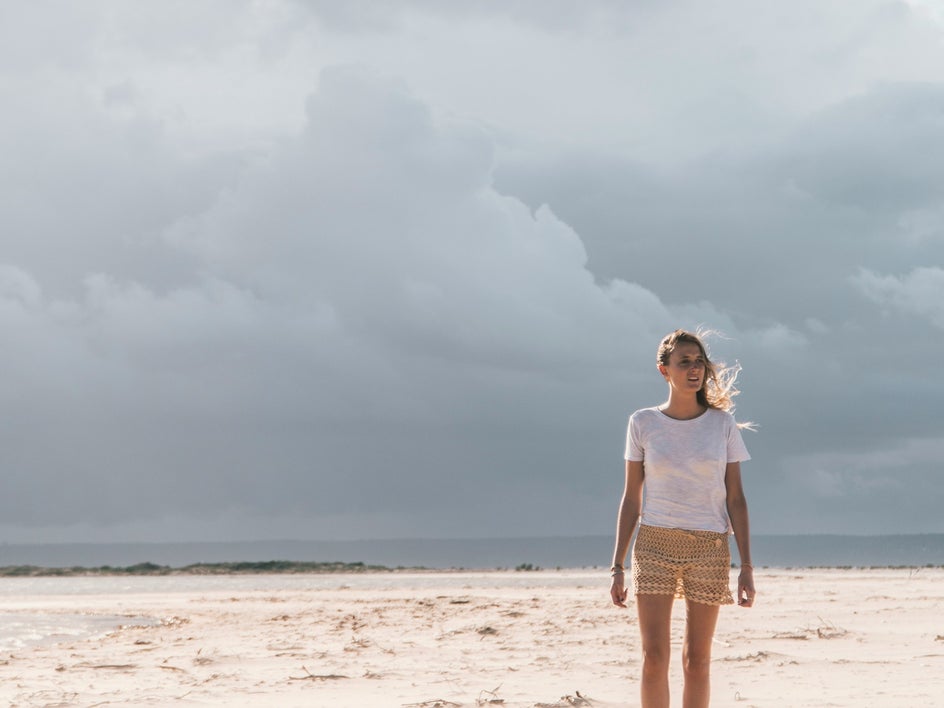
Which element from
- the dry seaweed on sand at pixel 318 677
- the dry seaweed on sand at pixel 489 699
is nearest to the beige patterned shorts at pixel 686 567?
the dry seaweed on sand at pixel 489 699

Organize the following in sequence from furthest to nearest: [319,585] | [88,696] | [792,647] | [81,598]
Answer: [319,585] < [81,598] < [792,647] < [88,696]

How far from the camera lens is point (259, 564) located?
4119 centimetres

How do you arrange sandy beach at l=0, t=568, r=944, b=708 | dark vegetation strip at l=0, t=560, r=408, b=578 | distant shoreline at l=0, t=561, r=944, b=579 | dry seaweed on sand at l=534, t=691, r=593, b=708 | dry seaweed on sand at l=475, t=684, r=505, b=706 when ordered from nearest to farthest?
dry seaweed on sand at l=534, t=691, r=593, b=708 < dry seaweed on sand at l=475, t=684, r=505, b=706 < sandy beach at l=0, t=568, r=944, b=708 < distant shoreline at l=0, t=561, r=944, b=579 < dark vegetation strip at l=0, t=560, r=408, b=578

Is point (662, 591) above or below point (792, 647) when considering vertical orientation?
above

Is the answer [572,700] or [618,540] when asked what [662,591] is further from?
[572,700]

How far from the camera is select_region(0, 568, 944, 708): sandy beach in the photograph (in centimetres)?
854

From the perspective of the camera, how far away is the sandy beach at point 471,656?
28.0ft

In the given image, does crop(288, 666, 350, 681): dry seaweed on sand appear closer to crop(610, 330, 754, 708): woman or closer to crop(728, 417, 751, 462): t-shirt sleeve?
crop(610, 330, 754, 708): woman

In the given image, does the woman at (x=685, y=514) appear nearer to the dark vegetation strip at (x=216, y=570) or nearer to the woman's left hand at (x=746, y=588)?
the woman's left hand at (x=746, y=588)

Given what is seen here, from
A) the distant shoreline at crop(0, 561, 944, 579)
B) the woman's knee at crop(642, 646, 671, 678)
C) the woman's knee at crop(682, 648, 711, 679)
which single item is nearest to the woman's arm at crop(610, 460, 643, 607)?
the woman's knee at crop(642, 646, 671, 678)

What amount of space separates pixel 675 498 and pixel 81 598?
23326 mm

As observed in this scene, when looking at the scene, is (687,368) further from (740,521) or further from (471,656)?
(471,656)

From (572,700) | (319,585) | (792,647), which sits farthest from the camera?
(319,585)

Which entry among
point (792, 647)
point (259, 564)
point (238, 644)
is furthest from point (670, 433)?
point (259, 564)
